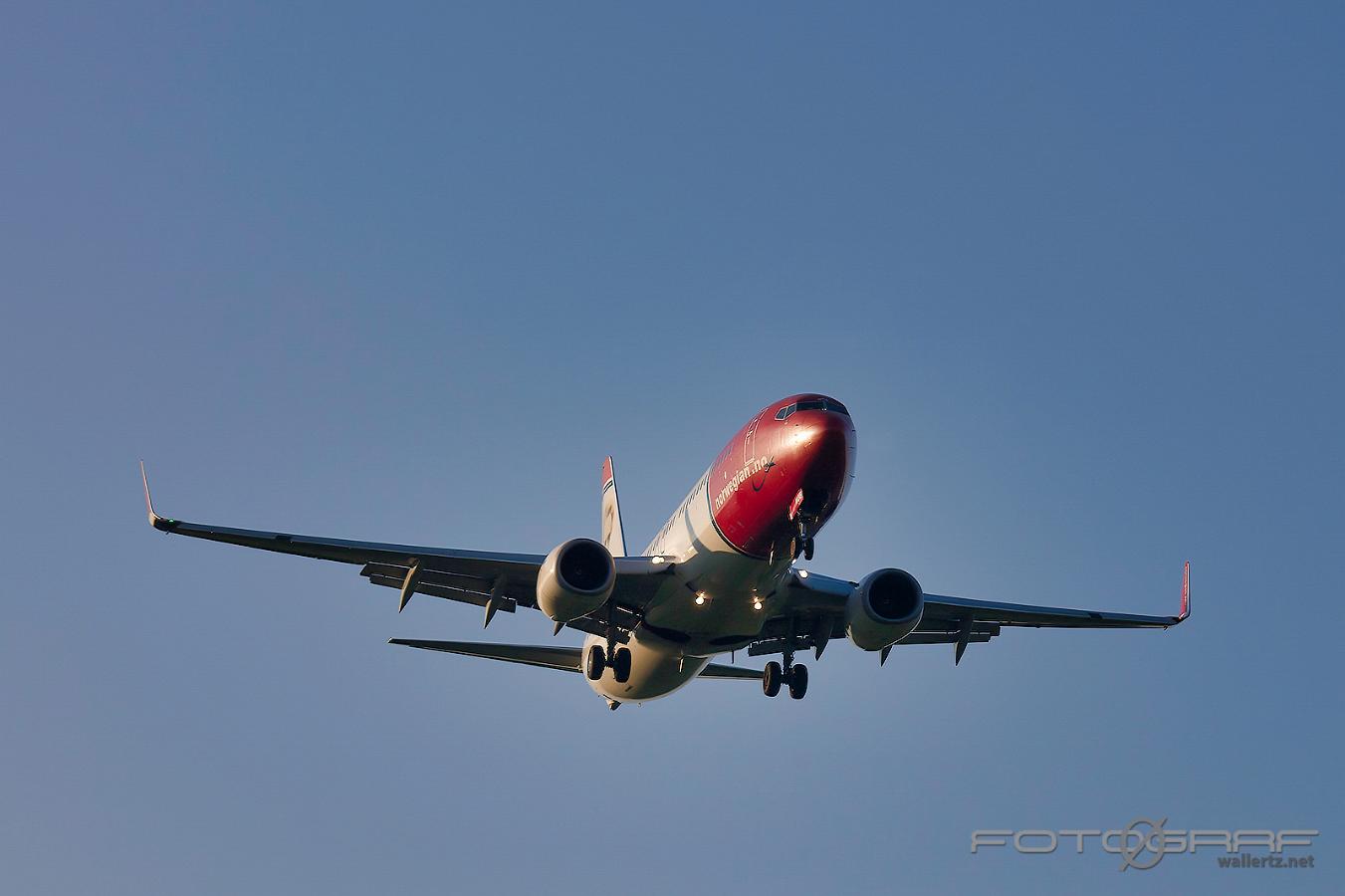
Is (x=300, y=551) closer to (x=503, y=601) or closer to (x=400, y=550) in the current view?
(x=400, y=550)

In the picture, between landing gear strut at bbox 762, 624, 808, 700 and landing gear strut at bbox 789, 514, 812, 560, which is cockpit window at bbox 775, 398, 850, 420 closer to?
landing gear strut at bbox 789, 514, 812, 560

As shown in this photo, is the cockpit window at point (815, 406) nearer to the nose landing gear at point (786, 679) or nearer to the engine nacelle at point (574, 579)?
the engine nacelle at point (574, 579)

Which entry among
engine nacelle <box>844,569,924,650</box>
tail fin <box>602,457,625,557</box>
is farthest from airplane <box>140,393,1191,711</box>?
tail fin <box>602,457,625,557</box>

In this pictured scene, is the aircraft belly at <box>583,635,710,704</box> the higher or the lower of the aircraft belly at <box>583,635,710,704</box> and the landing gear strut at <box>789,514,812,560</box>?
the lower

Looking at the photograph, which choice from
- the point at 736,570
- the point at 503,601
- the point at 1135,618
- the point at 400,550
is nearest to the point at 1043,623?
the point at 1135,618

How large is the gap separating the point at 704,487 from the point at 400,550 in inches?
268

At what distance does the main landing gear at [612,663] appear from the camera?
33094 millimetres

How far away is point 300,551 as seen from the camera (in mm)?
29969

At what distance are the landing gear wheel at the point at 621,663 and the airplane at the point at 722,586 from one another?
0.05 meters

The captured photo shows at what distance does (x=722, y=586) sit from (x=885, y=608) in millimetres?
3982

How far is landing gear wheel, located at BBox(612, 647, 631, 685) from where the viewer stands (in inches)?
1319

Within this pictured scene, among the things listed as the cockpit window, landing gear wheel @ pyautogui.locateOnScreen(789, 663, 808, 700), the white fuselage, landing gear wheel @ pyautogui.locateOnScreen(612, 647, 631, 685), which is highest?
the cockpit window

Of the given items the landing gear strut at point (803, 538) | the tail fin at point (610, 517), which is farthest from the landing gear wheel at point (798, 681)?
the tail fin at point (610, 517)

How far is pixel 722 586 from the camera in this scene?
30266mm
